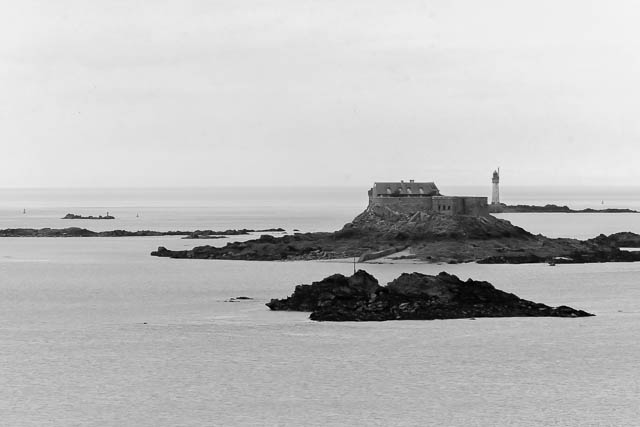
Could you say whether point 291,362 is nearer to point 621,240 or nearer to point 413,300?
point 413,300

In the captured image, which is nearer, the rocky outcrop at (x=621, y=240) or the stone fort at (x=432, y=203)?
the stone fort at (x=432, y=203)

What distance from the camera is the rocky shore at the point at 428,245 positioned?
75.1 m

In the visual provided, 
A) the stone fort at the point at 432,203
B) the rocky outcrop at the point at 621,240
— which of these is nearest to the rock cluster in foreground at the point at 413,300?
the stone fort at the point at 432,203

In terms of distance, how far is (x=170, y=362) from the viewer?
36688 millimetres

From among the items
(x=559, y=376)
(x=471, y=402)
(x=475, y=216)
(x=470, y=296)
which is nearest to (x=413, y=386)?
(x=471, y=402)

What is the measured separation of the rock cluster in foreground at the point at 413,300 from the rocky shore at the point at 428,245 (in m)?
27.0

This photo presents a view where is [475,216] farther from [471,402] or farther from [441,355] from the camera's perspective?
[471,402]

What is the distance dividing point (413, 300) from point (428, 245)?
30.7m

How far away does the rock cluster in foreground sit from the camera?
4500cm

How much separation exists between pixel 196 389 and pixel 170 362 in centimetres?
473

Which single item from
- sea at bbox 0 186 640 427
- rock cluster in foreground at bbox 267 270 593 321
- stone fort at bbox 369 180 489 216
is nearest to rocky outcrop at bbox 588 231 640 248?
stone fort at bbox 369 180 489 216

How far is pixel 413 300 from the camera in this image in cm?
4509

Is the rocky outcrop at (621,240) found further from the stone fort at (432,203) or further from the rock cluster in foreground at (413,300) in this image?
the rock cluster in foreground at (413,300)

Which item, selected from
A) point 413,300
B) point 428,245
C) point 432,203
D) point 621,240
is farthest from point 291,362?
point 621,240
